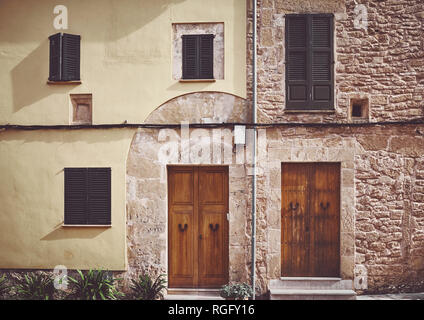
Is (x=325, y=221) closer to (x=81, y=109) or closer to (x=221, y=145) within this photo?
(x=221, y=145)

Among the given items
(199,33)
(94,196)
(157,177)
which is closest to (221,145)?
(157,177)

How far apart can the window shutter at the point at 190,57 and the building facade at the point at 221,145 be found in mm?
28

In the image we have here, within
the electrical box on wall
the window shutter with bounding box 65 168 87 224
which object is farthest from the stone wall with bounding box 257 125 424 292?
the window shutter with bounding box 65 168 87 224

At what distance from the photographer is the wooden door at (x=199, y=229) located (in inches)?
249

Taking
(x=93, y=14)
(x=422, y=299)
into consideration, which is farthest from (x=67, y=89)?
(x=422, y=299)

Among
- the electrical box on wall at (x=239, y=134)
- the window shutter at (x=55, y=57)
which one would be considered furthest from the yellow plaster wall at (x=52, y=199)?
the electrical box on wall at (x=239, y=134)

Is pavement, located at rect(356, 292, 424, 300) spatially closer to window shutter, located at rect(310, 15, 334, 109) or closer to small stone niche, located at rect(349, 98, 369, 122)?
small stone niche, located at rect(349, 98, 369, 122)

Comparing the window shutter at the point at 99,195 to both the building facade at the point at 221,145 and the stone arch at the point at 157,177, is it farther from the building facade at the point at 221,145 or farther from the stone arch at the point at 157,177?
the stone arch at the point at 157,177

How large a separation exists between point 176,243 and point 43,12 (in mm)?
5354

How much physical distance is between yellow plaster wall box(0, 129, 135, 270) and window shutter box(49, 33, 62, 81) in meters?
1.13

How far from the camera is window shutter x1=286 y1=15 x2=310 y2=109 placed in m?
6.25

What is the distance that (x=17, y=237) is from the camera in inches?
252
